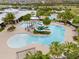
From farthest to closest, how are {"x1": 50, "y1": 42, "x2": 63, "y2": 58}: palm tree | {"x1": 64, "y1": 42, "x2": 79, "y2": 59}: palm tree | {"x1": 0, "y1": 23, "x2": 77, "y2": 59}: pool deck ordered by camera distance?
{"x1": 0, "y1": 23, "x2": 77, "y2": 59}: pool deck → {"x1": 50, "y1": 42, "x2": 63, "y2": 58}: palm tree → {"x1": 64, "y1": 42, "x2": 79, "y2": 59}: palm tree

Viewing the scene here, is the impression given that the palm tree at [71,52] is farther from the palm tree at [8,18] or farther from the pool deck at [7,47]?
the palm tree at [8,18]

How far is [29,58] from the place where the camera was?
15484 millimetres

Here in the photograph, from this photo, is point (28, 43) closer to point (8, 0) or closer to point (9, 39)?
point (9, 39)

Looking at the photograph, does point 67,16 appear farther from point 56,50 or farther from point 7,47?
point 56,50

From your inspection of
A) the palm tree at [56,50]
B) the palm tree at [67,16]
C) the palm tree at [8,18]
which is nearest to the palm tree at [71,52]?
the palm tree at [56,50]

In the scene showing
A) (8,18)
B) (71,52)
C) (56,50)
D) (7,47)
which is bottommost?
(7,47)

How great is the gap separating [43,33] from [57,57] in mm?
12133

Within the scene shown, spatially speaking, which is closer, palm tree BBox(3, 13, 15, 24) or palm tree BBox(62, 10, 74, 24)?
palm tree BBox(3, 13, 15, 24)

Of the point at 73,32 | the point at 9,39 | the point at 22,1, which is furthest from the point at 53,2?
the point at 9,39

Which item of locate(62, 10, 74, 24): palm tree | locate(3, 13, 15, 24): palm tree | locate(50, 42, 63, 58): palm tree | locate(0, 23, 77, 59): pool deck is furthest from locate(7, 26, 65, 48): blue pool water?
locate(50, 42, 63, 58): palm tree

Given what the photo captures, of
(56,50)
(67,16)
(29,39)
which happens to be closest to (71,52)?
(56,50)

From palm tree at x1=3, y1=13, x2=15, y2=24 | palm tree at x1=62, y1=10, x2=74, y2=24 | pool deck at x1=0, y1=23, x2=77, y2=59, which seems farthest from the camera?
palm tree at x1=62, y1=10, x2=74, y2=24

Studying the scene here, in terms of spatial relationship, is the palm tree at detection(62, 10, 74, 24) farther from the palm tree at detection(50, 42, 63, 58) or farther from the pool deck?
A: the palm tree at detection(50, 42, 63, 58)

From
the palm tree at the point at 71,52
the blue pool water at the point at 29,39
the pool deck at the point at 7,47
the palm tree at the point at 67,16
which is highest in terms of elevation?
the palm tree at the point at 71,52
